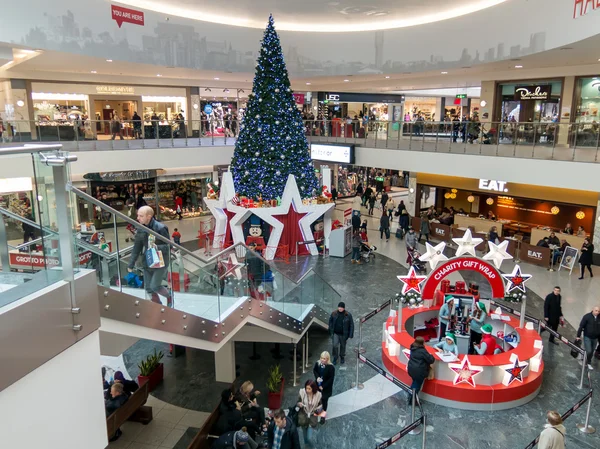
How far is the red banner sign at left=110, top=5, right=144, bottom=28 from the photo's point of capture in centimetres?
1648

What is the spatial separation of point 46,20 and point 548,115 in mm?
18762

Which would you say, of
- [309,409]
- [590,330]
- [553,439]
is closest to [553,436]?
[553,439]

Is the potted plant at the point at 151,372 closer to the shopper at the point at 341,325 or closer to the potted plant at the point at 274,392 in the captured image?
the potted plant at the point at 274,392

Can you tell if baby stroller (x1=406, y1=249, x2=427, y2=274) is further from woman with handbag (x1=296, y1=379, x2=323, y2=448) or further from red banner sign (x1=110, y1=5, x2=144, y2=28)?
red banner sign (x1=110, y1=5, x2=144, y2=28)

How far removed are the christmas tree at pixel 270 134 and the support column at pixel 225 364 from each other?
9077 millimetres

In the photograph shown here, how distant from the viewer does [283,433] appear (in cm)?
678

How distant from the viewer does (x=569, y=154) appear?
1559 cm

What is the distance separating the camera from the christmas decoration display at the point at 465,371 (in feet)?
28.6

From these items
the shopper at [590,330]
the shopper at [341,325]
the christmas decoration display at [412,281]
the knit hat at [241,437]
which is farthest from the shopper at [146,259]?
the shopper at [590,330]

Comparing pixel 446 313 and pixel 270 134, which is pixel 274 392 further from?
pixel 270 134

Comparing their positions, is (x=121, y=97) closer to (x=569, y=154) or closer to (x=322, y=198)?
(x=322, y=198)

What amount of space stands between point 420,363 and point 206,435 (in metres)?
3.73

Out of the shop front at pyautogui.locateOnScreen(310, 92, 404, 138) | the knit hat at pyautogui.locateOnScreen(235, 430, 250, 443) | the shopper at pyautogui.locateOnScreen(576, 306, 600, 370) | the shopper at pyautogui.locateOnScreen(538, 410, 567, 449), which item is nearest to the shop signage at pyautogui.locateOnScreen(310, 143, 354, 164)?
the shop front at pyautogui.locateOnScreen(310, 92, 404, 138)

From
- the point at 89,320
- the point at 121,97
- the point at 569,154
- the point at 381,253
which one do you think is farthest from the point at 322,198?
the point at 89,320
